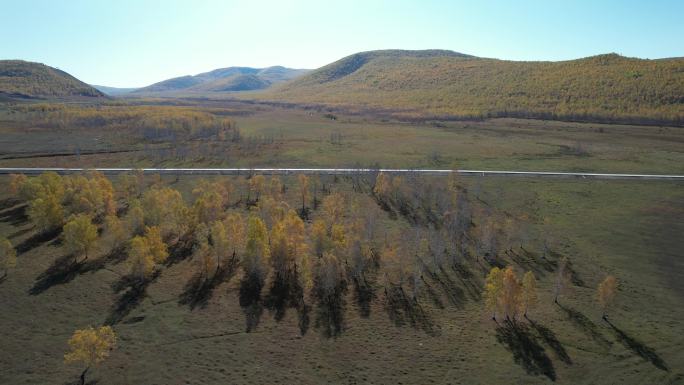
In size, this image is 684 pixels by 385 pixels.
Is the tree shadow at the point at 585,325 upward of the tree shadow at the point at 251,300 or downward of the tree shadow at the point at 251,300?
downward

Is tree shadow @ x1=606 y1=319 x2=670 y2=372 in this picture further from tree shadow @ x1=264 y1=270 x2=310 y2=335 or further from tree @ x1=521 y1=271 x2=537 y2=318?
tree shadow @ x1=264 y1=270 x2=310 y2=335

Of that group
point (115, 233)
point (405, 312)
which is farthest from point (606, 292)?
point (115, 233)

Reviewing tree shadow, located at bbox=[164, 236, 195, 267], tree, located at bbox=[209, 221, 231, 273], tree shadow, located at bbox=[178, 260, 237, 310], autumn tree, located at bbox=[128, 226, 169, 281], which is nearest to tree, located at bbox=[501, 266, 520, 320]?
tree shadow, located at bbox=[178, 260, 237, 310]

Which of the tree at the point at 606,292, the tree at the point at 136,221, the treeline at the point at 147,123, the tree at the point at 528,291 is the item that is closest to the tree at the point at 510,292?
the tree at the point at 528,291

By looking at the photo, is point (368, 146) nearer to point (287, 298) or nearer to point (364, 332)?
point (287, 298)

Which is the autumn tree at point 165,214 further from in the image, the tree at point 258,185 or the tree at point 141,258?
the tree at point 258,185

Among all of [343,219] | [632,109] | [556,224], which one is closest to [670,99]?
[632,109]

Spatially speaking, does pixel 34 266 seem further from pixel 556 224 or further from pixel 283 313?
pixel 556 224
